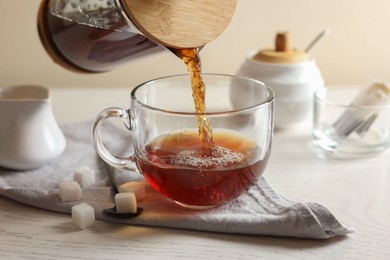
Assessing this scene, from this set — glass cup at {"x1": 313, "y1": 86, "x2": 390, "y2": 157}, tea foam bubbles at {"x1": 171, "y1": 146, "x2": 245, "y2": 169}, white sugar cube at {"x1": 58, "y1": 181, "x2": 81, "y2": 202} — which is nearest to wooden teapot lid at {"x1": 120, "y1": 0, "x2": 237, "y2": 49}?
tea foam bubbles at {"x1": 171, "y1": 146, "x2": 245, "y2": 169}

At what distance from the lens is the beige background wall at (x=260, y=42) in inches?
62.9

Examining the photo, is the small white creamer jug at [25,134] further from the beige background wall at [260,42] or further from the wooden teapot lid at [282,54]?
the beige background wall at [260,42]

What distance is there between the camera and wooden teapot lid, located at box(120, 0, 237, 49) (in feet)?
2.65

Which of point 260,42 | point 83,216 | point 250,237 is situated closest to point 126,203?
point 83,216

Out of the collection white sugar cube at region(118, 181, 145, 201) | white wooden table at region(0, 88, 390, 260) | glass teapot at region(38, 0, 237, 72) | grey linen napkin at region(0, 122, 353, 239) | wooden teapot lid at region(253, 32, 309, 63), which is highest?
glass teapot at region(38, 0, 237, 72)

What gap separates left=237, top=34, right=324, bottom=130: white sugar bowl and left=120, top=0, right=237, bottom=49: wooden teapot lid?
1.31 ft

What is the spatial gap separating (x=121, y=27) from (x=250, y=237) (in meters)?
0.34

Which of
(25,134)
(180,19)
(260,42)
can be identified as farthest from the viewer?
(260,42)

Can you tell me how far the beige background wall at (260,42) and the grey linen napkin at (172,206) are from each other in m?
0.58

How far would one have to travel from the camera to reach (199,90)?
3.07 feet

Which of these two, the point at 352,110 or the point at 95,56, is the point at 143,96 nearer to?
the point at 95,56

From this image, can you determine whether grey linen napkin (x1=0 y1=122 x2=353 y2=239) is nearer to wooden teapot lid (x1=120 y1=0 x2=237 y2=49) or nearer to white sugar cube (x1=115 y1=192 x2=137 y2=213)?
white sugar cube (x1=115 y1=192 x2=137 y2=213)

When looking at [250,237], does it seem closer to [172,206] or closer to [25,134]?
[172,206]

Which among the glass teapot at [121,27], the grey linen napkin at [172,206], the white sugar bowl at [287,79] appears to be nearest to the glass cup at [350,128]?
the white sugar bowl at [287,79]
